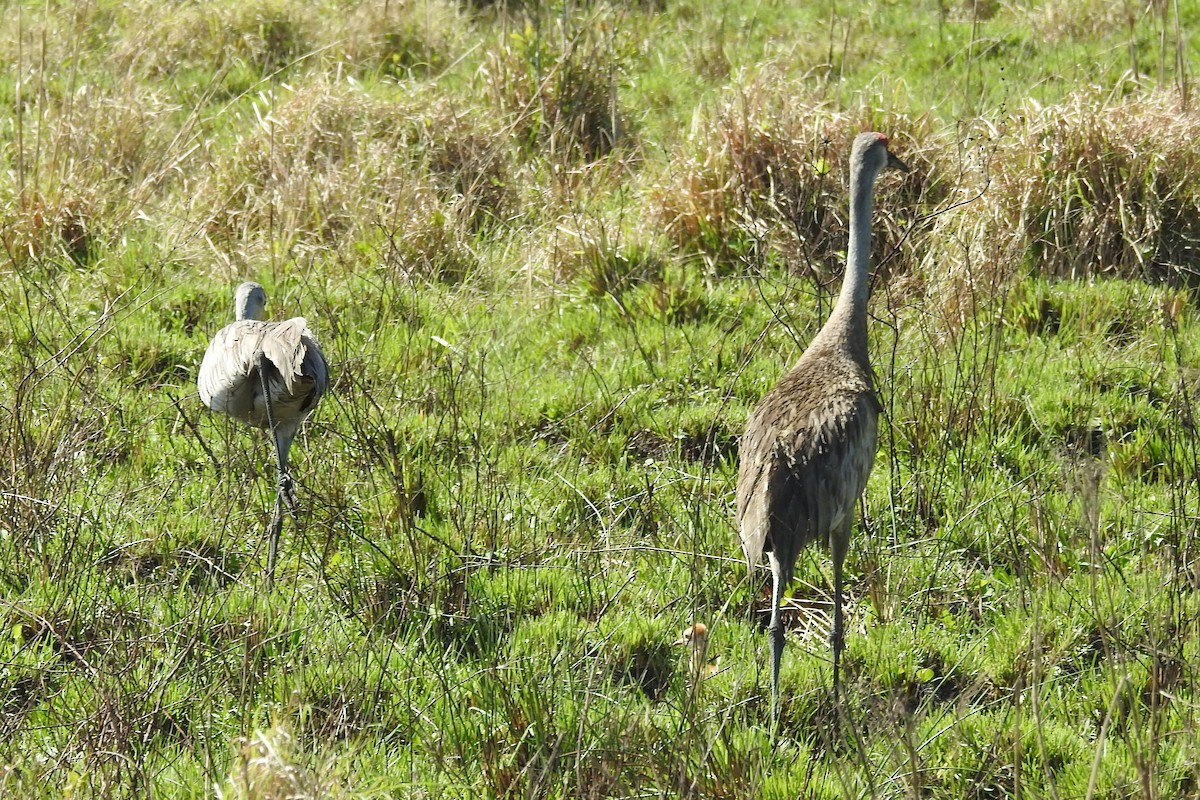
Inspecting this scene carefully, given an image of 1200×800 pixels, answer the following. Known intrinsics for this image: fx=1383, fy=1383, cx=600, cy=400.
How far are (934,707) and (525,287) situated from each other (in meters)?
3.66

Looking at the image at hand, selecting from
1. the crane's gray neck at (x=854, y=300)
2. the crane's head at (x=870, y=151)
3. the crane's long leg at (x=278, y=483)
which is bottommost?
the crane's long leg at (x=278, y=483)

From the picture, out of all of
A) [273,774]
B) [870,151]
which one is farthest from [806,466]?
[273,774]

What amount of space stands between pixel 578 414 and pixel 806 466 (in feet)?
6.02

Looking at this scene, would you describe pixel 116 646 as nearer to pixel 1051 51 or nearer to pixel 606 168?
pixel 606 168

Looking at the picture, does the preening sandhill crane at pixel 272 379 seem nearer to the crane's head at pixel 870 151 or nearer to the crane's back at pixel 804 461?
the crane's back at pixel 804 461

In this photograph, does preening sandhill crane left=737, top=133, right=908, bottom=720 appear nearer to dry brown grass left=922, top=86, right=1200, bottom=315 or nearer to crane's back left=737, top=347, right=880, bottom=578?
crane's back left=737, top=347, right=880, bottom=578

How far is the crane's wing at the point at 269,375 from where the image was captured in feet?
16.7

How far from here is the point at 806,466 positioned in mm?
4441

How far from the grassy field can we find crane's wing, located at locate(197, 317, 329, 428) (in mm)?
180

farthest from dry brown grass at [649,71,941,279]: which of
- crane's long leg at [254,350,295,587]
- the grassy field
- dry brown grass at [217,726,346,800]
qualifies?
dry brown grass at [217,726,346,800]

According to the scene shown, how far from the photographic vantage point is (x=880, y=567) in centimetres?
494

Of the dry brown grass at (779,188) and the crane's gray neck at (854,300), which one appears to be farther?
the dry brown grass at (779,188)

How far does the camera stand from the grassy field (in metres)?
3.88

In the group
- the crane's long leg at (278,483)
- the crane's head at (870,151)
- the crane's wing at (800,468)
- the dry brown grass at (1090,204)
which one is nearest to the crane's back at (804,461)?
the crane's wing at (800,468)
